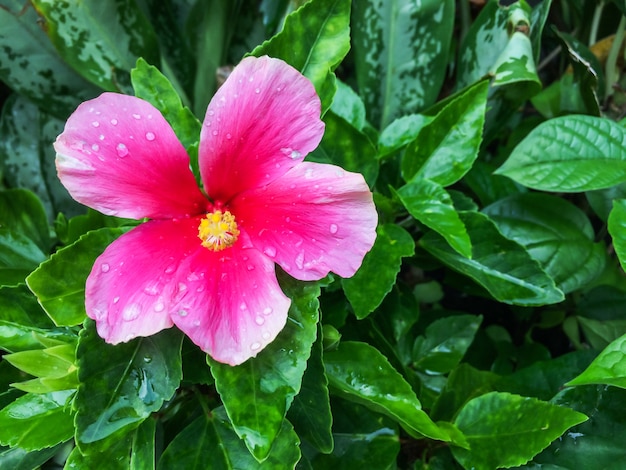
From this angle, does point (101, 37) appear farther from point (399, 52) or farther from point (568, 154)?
point (568, 154)

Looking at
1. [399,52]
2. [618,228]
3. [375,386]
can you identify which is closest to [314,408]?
[375,386]

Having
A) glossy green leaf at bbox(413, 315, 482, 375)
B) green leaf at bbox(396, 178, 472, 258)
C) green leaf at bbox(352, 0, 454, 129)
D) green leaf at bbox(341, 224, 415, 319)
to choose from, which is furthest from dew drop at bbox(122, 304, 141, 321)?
green leaf at bbox(352, 0, 454, 129)

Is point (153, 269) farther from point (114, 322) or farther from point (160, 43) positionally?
point (160, 43)

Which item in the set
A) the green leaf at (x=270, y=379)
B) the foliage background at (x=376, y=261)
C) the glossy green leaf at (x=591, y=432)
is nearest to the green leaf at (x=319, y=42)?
the foliage background at (x=376, y=261)

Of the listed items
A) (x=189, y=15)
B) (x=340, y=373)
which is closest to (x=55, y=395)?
(x=340, y=373)

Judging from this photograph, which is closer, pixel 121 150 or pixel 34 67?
pixel 121 150

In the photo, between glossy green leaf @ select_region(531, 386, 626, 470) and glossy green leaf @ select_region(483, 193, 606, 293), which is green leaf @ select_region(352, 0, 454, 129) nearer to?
glossy green leaf @ select_region(483, 193, 606, 293)
